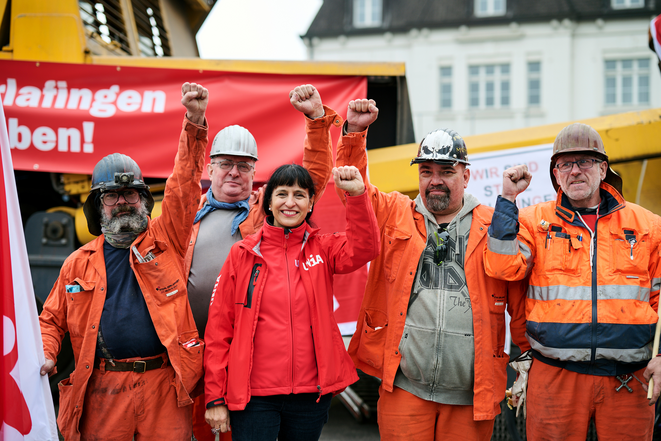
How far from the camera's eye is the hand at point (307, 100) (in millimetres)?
2604

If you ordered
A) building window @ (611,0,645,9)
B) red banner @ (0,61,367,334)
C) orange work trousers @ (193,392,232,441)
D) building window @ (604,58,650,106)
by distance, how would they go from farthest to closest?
1. building window @ (611,0,645,9)
2. building window @ (604,58,650,106)
3. red banner @ (0,61,367,334)
4. orange work trousers @ (193,392,232,441)

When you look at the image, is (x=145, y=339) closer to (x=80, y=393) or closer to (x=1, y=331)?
(x=80, y=393)

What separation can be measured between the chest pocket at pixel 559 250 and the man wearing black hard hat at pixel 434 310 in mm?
246

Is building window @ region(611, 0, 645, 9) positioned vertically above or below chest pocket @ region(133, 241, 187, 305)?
above

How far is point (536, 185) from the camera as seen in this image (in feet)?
12.8

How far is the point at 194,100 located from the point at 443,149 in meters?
1.18

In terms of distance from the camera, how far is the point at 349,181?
2.33 meters

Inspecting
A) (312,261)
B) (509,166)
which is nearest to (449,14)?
(509,166)

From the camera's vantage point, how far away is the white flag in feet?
7.14

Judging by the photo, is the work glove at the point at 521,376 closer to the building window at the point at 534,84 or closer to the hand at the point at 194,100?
the hand at the point at 194,100

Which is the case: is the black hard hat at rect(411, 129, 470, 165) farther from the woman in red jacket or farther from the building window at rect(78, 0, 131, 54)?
the building window at rect(78, 0, 131, 54)

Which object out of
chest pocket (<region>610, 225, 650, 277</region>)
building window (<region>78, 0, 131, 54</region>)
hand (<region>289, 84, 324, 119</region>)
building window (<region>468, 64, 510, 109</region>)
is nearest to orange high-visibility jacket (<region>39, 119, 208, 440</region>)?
hand (<region>289, 84, 324, 119</region>)

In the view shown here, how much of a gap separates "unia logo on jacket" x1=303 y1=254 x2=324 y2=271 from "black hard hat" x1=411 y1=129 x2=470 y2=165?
0.65 m

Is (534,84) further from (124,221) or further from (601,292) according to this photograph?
(124,221)
